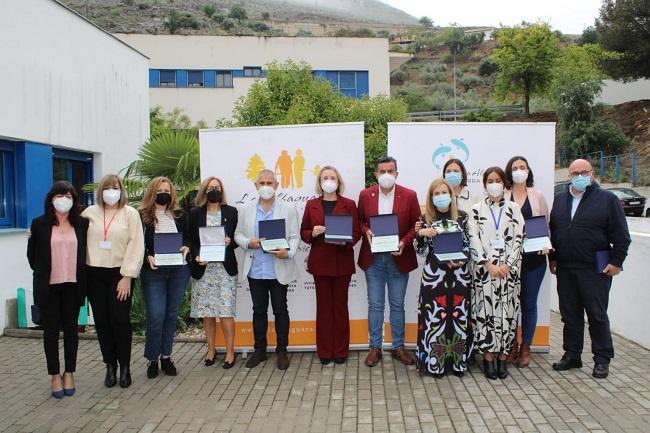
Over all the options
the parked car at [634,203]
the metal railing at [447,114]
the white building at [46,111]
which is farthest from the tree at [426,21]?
the white building at [46,111]

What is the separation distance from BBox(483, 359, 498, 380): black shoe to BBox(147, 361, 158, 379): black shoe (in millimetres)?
3235

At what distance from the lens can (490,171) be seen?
523 cm

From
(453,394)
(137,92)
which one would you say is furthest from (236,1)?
(453,394)

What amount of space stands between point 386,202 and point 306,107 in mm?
7131

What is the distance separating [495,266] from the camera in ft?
16.6

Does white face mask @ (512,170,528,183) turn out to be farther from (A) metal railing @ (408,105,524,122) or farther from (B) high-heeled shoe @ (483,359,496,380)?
(A) metal railing @ (408,105,524,122)

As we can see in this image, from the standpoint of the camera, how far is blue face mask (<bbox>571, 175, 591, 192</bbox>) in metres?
5.24

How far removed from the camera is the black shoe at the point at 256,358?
18.8ft

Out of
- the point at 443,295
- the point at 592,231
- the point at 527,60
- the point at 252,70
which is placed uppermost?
the point at 527,60

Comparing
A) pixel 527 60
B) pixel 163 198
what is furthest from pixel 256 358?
pixel 527 60

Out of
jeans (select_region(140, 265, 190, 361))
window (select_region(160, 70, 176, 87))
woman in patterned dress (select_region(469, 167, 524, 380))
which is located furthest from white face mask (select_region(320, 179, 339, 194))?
window (select_region(160, 70, 176, 87))

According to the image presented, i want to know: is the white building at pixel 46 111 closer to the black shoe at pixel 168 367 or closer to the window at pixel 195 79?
the black shoe at pixel 168 367

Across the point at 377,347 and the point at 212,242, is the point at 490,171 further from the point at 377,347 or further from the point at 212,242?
the point at 212,242

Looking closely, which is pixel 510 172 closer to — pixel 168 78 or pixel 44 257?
pixel 44 257
